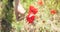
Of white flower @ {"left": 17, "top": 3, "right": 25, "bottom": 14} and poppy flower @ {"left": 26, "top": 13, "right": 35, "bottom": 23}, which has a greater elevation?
white flower @ {"left": 17, "top": 3, "right": 25, "bottom": 14}

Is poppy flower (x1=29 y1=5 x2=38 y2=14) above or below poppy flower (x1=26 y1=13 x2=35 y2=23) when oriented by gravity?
above

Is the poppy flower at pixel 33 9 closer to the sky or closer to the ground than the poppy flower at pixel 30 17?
closer to the sky

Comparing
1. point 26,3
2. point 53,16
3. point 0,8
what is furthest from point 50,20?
point 0,8

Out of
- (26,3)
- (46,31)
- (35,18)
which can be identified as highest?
(26,3)

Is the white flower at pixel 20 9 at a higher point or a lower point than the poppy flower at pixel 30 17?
higher

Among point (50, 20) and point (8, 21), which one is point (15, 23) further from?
point (50, 20)

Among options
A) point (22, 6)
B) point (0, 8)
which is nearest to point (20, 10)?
point (22, 6)

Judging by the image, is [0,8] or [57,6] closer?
[0,8]

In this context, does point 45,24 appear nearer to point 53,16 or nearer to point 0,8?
point 53,16

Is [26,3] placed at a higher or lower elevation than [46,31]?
higher
